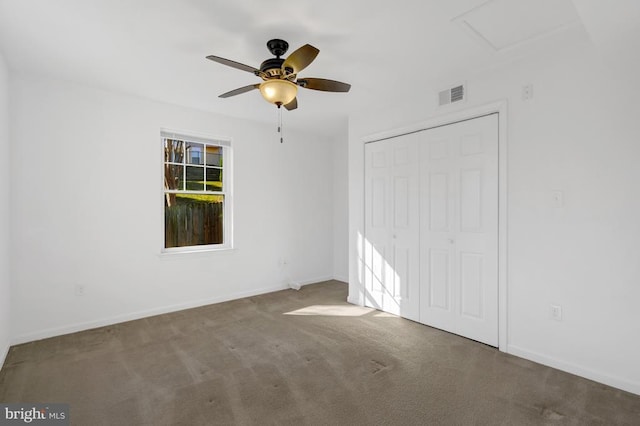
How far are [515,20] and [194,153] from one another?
3725mm

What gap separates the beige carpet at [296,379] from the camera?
1994 millimetres

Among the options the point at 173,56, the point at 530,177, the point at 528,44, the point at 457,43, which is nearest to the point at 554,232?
the point at 530,177

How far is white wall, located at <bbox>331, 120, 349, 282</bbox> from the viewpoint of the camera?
5.56 m

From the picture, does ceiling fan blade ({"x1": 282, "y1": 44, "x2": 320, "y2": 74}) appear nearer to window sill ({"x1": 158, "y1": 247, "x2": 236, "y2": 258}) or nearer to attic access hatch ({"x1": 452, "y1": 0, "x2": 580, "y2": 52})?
attic access hatch ({"x1": 452, "y1": 0, "x2": 580, "y2": 52})

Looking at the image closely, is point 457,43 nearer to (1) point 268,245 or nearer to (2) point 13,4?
(2) point 13,4

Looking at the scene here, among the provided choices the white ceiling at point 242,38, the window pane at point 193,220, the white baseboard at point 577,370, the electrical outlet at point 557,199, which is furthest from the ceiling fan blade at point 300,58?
the white baseboard at point 577,370

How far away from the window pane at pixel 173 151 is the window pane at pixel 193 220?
0.46m

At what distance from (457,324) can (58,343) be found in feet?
12.8

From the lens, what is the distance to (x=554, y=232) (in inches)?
101

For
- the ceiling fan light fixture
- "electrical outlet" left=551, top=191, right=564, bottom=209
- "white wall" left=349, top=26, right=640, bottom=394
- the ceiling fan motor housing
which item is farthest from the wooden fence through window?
"electrical outlet" left=551, top=191, right=564, bottom=209

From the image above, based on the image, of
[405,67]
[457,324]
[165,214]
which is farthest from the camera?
[165,214]

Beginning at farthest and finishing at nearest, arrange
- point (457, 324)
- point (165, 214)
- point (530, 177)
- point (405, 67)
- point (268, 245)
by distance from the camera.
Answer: point (268, 245)
point (165, 214)
point (457, 324)
point (405, 67)
point (530, 177)

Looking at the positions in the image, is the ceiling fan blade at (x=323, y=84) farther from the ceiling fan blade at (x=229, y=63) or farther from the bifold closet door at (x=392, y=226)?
the bifold closet door at (x=392, y=226)

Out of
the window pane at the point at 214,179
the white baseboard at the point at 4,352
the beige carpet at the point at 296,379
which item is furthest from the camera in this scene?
the window pane at the point at 214,179
